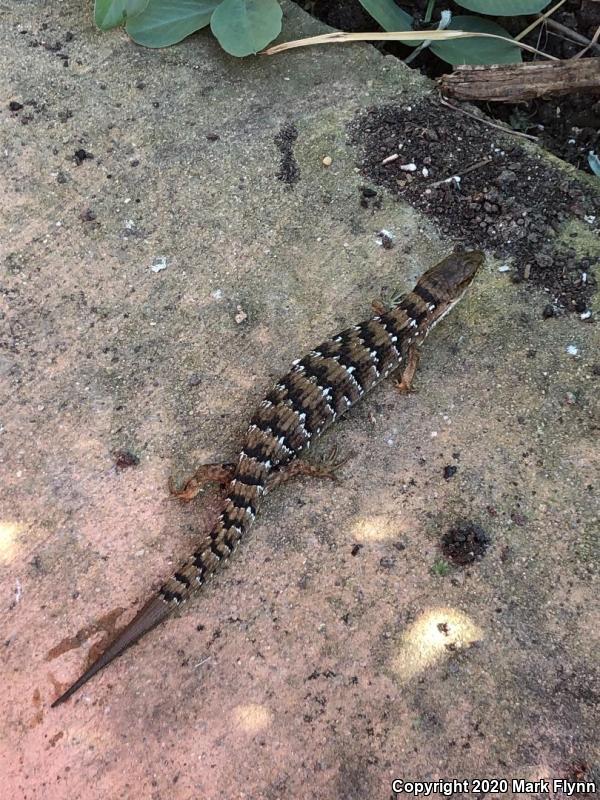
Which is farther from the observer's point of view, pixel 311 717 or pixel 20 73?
pixel 20 73

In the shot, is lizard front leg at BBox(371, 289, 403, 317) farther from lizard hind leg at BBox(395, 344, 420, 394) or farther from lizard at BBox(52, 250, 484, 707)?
Result: lizard hind leg at BBox(395, 344, 420, 394)

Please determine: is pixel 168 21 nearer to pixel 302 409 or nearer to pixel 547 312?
pixel 302 409

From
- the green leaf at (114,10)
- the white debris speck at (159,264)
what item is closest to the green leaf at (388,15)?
the green leaf at (114,10)

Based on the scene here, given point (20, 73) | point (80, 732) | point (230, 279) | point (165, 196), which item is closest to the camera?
point (80, 732)

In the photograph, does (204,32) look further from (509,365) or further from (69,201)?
(509,365)

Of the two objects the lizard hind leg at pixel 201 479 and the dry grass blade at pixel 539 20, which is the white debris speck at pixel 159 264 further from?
the dry grass blade at pixel 539 20

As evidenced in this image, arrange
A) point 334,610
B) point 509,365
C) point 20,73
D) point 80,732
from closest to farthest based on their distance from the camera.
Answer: point 80,732, point 334,610, point 509,365, point 20,73

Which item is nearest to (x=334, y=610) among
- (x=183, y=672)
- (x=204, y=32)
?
(x=183, y=672)
